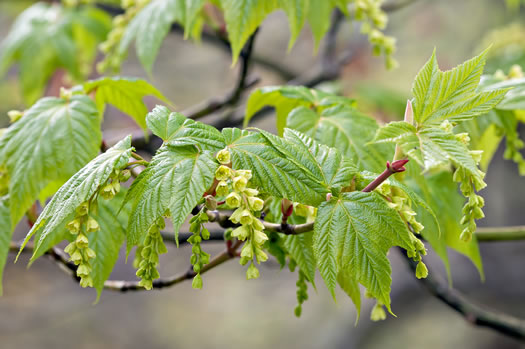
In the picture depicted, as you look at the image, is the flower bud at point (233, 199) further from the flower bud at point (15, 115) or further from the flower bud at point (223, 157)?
the flower bud at point (15, 115)

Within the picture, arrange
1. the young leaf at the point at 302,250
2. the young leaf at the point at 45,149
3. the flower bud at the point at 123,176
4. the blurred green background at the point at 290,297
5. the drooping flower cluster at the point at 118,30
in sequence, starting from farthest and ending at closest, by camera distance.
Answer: the blurred green background at the point at 290,297, the drooping flower cluster at the point at 118,30, the young leaf at the point at 45,149, the young leaf at the point at 302,250, the flower bud at the point at 123,176

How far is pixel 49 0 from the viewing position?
2.47 metres

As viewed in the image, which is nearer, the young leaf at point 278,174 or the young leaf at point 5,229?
the young leaf at point 278,174

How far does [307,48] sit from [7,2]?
341cm

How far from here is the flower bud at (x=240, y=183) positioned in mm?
693

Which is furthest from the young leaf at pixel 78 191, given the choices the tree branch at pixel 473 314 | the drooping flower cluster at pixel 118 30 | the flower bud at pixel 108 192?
the tree branch at pixel 473 314

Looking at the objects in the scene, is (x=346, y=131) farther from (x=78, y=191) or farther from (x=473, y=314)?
(x=473, y=314)

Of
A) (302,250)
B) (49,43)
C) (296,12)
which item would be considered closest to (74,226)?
(302,250)

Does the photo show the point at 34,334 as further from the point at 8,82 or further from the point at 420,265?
the point at 420,265

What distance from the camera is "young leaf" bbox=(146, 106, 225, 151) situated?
2.49ft

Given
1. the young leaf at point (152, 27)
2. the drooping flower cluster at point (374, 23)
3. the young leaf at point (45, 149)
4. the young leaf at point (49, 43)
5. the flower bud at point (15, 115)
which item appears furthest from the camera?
the young leaf at point (49, 43)

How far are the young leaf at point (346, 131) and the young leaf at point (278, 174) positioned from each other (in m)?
0.27

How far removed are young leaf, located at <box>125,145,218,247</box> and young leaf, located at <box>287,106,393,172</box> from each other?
0.34 meters

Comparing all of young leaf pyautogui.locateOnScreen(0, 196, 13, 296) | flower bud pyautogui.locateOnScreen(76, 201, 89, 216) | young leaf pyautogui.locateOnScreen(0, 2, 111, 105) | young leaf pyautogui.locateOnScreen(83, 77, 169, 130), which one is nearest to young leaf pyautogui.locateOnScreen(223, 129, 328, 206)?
flower bud pyautogui.locateOnScreen(76, 201, 89, 216)
